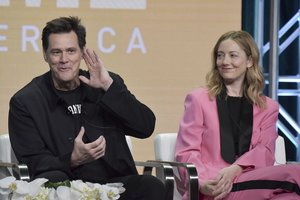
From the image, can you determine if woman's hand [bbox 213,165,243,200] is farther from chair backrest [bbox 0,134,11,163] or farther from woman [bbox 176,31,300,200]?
chair backrest [bbox 0,134,11,163]

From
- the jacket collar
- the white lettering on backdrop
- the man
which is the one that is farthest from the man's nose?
the white lettering on backdrop

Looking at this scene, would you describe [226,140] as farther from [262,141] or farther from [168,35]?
[168,35]

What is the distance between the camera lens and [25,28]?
5.11 meters

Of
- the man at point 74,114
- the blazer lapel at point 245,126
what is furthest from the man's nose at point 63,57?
the blazer lapel at point 245,126

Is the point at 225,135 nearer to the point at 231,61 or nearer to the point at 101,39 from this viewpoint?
the point at 231,61

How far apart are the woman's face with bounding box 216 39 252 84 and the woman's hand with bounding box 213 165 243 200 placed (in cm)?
58

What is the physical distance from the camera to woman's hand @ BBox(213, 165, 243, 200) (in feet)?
12.2

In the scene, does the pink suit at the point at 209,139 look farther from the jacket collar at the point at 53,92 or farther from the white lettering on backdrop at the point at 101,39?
the white lettering on backdrop at the point at 101,39

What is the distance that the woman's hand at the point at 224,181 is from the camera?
3721mm

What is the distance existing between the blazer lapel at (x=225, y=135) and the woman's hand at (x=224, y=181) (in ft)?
0.52

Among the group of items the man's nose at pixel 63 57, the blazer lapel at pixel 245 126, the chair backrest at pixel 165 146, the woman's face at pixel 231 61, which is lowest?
the chair backrest at pixel 165 146

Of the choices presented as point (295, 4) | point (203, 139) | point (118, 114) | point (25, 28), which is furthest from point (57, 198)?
point (295, 4)

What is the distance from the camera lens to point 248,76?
423 centimetres

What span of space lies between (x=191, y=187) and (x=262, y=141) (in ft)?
2.02
